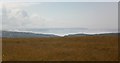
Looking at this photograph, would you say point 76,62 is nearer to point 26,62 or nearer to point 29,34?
point 26,62

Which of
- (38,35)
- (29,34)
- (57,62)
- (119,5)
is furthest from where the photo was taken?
(29,34)

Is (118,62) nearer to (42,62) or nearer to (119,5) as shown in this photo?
(42,62)

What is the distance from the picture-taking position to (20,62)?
21.4m

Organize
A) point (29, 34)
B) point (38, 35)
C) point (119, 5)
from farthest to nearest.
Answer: point (29, 34) → point (38, 35) → point (119, 5)

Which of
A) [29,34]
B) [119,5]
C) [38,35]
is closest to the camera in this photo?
[119,5]

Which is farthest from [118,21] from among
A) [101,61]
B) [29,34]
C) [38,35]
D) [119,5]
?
[29,34]

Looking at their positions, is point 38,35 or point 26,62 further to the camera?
point 38,35

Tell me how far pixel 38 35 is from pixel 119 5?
3718 centimetres

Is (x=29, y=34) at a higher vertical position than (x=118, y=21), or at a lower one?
lower

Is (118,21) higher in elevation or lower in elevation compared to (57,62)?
higher

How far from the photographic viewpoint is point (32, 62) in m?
22.0

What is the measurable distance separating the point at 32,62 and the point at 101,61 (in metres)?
5.35

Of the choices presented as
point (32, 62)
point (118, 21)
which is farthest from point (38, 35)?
point (32, 62)

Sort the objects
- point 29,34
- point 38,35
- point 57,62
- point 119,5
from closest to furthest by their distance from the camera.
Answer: point 57,62 < point 119,5 < point 38,35 < point 29,34
